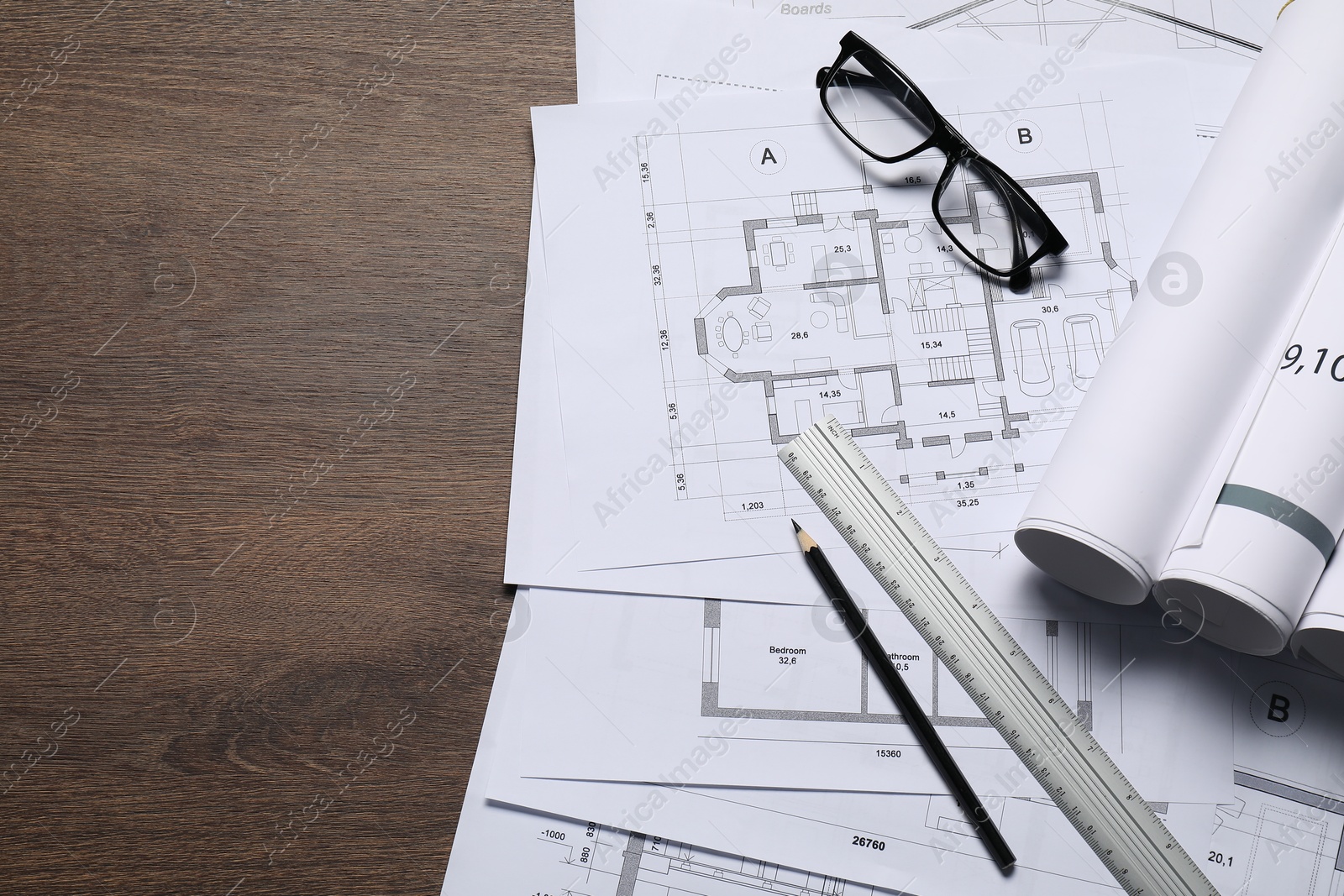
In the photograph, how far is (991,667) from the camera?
0.79 m

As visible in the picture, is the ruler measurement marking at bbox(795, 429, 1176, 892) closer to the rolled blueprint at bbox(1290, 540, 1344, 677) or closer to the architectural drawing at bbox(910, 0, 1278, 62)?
the rolled blueprint at bbox(1290, 540, 1344, 677)

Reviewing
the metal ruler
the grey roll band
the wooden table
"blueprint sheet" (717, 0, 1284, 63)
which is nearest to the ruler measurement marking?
the metal ruler

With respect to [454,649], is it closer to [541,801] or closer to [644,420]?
[541,801]

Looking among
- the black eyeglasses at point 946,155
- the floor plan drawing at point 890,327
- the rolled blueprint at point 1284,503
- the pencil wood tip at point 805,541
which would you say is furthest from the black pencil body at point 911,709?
the black eyeglasses at point 946,155

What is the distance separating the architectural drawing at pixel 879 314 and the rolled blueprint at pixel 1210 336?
112 mm

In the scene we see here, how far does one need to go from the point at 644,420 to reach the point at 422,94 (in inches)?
Result: 15.9

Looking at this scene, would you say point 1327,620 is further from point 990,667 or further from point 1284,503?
point 990,667

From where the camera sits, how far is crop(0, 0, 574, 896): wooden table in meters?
0.81

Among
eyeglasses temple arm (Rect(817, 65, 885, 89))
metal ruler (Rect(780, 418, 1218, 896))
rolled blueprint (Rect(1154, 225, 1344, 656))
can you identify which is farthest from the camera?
eyeglasses temple arm (Rect(817, 65, 885, 89))

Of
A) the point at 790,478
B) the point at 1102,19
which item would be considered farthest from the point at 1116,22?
the point at 790,478

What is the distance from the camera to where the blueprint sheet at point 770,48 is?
0.88 meters

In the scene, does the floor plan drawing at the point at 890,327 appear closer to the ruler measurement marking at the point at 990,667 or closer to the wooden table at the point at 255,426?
the ruler measurement marking at the point at 990,667

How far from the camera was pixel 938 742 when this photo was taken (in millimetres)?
788

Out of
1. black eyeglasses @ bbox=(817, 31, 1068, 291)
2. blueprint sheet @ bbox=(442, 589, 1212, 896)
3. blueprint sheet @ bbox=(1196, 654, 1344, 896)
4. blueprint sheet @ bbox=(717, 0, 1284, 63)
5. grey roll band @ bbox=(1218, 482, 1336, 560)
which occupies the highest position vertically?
blueprint sheet @ bbox=(717, 0, 1284, 63)
